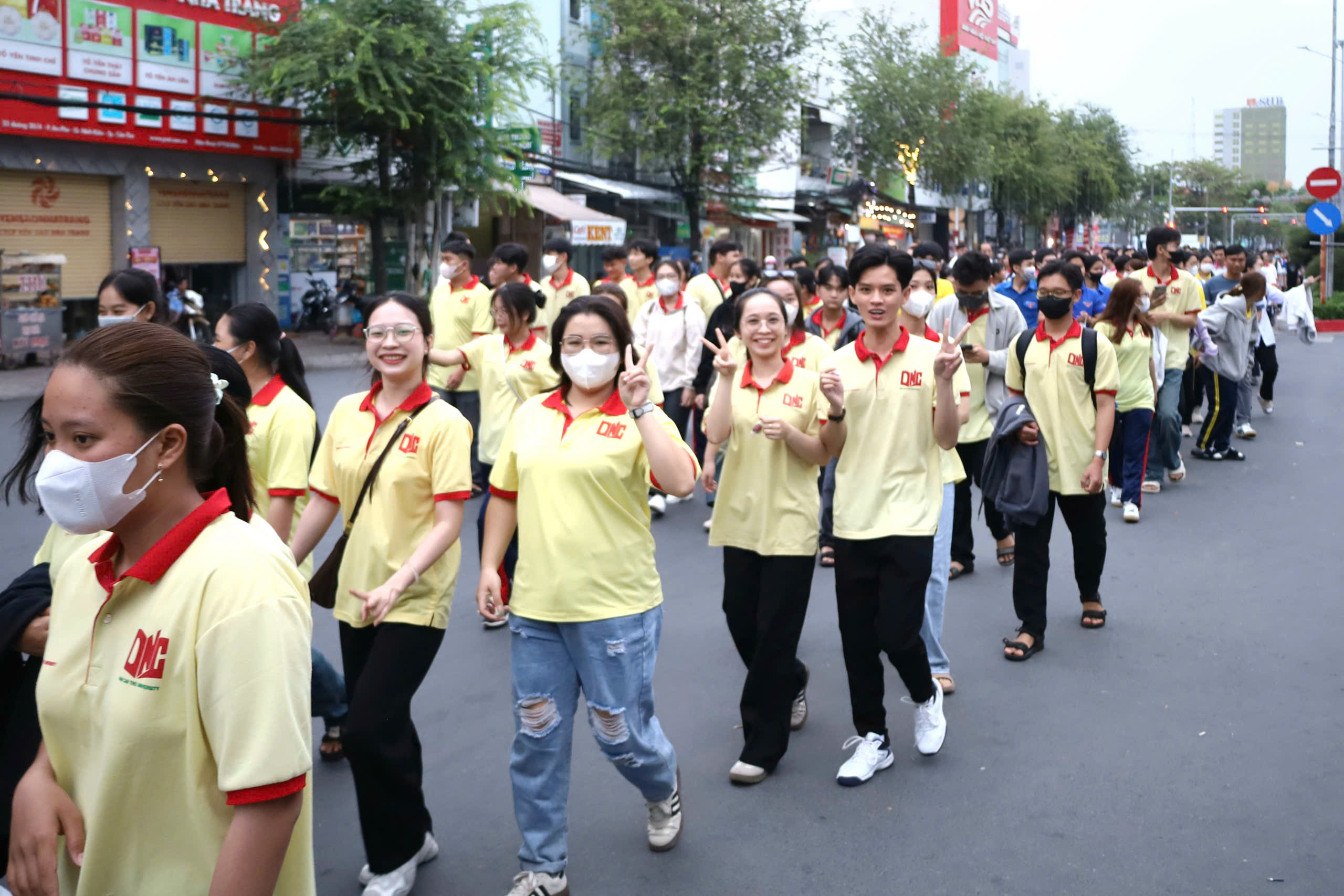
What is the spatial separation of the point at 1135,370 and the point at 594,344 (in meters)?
6.08

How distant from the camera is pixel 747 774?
14.7 feet

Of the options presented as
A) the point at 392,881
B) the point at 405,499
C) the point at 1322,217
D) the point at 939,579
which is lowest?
the point at 392,881

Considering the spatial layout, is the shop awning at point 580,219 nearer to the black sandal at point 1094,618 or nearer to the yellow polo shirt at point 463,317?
the yellow polo shirt at point 463,317

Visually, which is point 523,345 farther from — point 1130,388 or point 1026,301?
point 1130,388

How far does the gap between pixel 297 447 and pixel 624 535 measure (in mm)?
1155

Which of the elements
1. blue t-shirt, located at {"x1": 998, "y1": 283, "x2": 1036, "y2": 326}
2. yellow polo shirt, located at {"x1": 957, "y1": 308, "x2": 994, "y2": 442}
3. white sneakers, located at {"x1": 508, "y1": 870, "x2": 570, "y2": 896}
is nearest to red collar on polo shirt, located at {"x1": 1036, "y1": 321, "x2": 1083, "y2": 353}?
yellow polo shirt, located at {"x1": 957, "y1": 308, "x2": 994, "y2": 442}

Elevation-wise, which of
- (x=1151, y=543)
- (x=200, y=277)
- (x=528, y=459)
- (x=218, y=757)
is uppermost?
(x=200, y=277)

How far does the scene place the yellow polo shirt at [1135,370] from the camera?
872 centimetres

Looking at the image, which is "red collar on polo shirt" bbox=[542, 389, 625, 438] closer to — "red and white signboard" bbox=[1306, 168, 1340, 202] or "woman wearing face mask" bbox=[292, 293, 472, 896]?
"woman wearing face mask" bbox=[292, 293, 472, 896]

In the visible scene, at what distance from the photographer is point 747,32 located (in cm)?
3056

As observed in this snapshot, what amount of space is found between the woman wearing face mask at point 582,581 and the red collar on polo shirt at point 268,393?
0.93 meters

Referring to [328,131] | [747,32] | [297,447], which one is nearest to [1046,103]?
[747,32]

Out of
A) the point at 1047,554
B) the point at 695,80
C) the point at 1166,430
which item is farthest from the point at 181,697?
the point at 695,80

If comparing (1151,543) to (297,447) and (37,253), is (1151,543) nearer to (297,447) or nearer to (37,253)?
(297,447)
